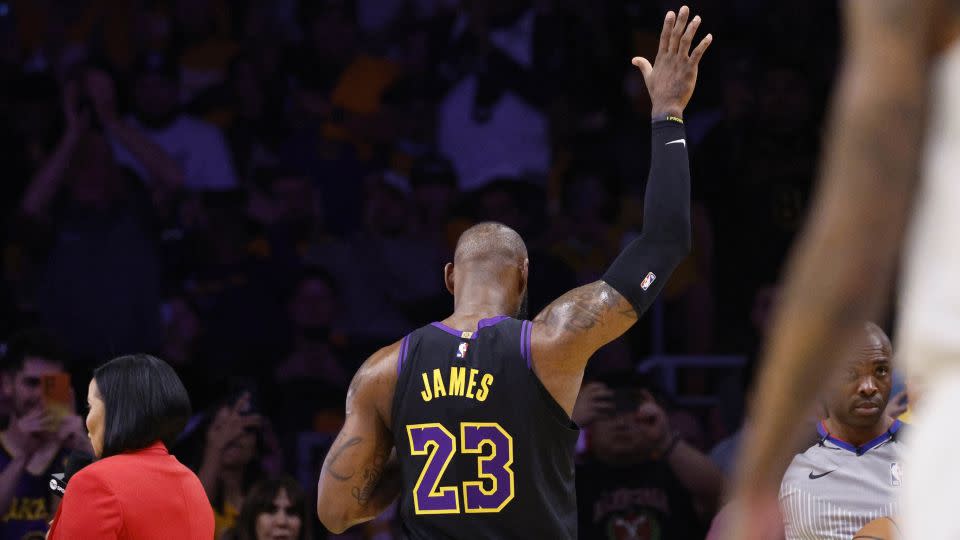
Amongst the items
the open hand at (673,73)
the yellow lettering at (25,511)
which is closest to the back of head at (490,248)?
the open hand at (673,73)

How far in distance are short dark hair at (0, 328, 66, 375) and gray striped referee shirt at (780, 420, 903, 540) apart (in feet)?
11.2

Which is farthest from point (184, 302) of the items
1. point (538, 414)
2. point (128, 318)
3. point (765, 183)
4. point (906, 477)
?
point (906, 477)

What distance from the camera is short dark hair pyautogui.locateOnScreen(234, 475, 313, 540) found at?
226 inches

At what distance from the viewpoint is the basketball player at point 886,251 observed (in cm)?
120

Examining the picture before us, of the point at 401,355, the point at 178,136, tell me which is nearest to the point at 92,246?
the point at 178,136

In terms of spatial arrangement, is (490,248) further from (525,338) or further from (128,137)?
(128,137)

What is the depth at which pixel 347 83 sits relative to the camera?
27.9ft

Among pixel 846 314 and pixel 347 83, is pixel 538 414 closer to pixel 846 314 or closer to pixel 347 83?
pixel 846 314

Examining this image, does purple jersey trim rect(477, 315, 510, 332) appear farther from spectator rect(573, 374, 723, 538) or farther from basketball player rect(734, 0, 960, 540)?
basketball player rect(734, 0, 960, 540)

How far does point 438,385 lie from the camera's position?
3.99 meters

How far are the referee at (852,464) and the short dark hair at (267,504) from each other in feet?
6.91

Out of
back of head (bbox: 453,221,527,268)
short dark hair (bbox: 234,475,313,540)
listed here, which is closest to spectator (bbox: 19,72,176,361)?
short dark hair (bbox: 234,475,313,540)

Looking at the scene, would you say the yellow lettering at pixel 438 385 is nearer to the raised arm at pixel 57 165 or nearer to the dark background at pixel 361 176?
the dark background at pixel 361 176

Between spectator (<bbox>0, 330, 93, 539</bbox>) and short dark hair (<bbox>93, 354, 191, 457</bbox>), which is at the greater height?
short dark hair (<bbox>93, 354, 191, 457</bbox>)
